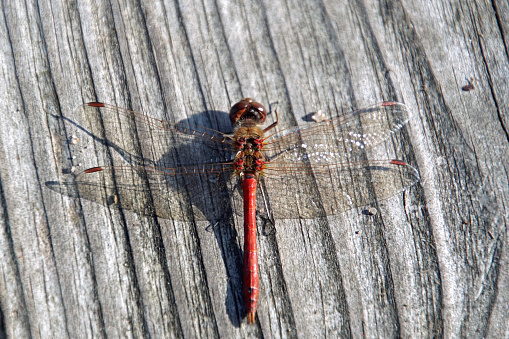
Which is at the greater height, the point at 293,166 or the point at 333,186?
the point at 293,166

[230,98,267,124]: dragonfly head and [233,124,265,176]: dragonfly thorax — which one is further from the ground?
[230,98,267,124]: dragonfly head

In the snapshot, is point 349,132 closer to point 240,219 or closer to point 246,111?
point 246,111

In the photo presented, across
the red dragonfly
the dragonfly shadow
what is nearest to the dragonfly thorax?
the red dragonfly

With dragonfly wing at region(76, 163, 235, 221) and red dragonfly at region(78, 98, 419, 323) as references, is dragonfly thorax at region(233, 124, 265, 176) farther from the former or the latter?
dragonfly wing at region(76, 163, 235, 221)

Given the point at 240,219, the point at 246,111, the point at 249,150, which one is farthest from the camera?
the point at 249,150

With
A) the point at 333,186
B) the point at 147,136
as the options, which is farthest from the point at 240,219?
the point at 147,136

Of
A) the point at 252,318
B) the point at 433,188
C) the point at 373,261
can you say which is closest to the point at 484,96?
the point at 433,188

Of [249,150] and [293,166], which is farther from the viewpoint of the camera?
[249,150]

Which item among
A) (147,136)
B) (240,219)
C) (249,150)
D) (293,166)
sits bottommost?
(240,219)

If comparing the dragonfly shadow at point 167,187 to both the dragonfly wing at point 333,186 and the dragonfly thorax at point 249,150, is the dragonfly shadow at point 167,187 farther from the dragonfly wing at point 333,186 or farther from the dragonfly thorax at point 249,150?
the dragonfly wing at point 333,186
